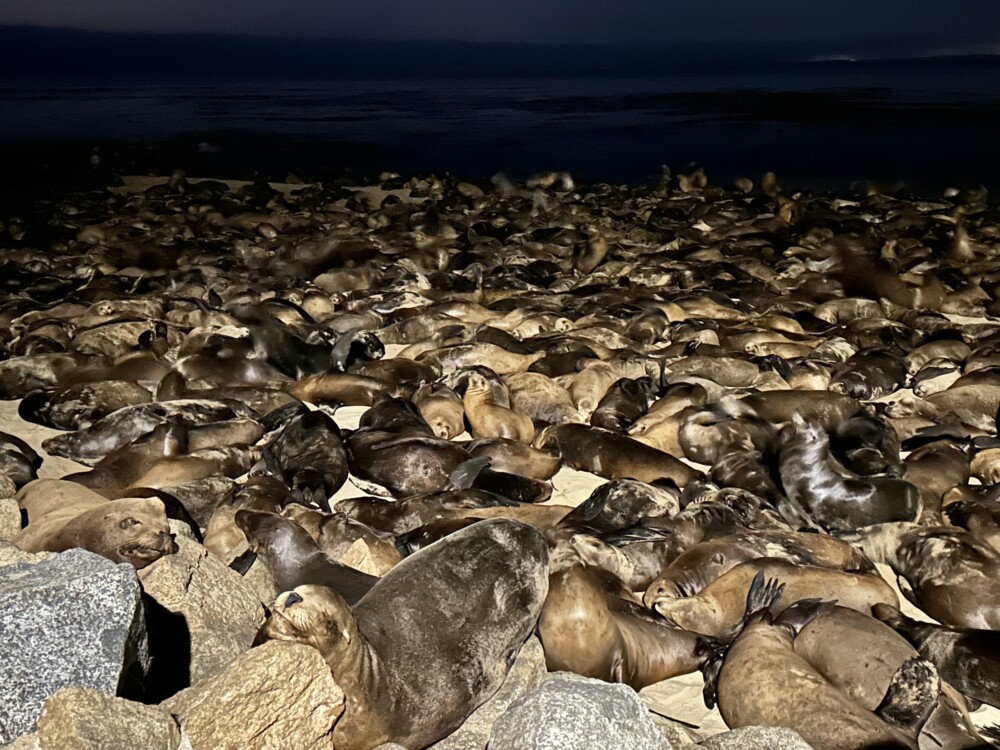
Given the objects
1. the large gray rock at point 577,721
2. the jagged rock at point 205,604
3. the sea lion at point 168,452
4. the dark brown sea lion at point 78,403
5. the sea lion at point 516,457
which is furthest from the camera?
the dark brown sea lion at point 78,403

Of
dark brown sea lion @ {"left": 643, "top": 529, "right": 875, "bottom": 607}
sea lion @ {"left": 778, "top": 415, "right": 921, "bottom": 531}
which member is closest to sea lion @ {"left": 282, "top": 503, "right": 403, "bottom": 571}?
dark brown sea lion @ {"left": 643, "top": 529, "right": 875, "bottom": 607}

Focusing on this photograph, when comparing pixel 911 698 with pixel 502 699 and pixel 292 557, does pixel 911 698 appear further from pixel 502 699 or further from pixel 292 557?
pixel 292 557

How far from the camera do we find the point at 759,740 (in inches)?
119

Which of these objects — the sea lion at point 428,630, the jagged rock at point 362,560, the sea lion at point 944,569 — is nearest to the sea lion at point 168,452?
the jagged rock at point 362,560

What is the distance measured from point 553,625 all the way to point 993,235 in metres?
12.5

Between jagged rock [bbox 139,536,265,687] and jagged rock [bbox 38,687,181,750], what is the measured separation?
652mm

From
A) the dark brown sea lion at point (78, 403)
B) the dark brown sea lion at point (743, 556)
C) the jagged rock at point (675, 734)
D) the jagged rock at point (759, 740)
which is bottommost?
the dark brown sea lion at point (78, 403)

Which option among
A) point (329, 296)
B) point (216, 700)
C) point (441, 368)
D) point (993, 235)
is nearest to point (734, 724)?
point (216, 700)

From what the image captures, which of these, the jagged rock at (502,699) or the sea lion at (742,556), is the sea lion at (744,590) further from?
the jagged rock at (502,699)

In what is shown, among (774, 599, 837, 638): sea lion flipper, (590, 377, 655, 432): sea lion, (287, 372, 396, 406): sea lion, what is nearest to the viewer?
Result: (774, 599, 837, 638): sea lion flipper

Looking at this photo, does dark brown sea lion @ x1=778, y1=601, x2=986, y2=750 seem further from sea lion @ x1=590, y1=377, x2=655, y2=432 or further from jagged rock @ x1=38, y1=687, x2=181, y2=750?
sea lion @ x1=590, y1=377, x2=655, y2=432

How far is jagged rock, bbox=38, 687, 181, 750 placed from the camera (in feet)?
8.23

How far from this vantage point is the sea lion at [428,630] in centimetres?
308

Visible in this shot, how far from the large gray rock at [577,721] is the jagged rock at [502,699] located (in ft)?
1.15
